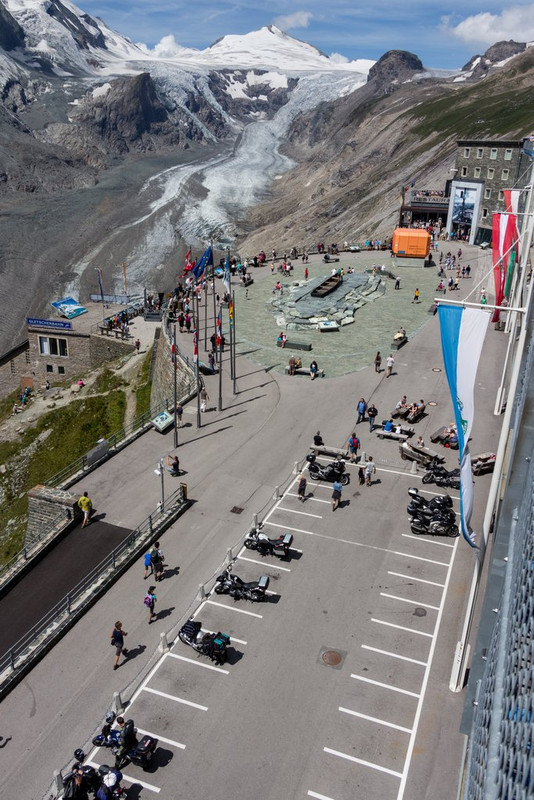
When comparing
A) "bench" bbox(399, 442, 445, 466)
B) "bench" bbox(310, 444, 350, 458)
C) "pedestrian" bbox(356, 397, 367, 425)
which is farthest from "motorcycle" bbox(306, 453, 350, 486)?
"pedestrian" bbox(356, 397, 367, 425)

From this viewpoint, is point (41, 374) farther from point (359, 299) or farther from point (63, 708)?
point (63, 708)

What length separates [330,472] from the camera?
A: 29.2 meters

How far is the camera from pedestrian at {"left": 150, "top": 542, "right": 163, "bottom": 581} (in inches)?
936

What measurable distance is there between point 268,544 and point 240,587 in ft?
7.97

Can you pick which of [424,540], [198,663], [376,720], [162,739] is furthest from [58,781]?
[424,540]

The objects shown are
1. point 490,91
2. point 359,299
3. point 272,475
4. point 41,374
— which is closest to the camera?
point 272,475

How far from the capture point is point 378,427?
113 feet

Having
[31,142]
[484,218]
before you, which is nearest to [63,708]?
[484,218]

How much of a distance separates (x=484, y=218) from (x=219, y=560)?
58.6 meters

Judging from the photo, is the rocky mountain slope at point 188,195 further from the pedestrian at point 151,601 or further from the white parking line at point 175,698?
the white parking line at point 175,698

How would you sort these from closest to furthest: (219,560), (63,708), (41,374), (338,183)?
(63,708)
(219,560)
(41,374)
(338,183)

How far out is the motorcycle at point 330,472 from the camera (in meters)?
29.2

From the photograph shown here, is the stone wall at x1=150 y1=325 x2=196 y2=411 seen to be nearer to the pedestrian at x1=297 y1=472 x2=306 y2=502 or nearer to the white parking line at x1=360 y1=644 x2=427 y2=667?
the pedestrian at x1=297 y1=472 x2=306 y2=502

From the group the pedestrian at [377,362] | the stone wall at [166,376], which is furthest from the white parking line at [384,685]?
the pedestrian at [377,362]
